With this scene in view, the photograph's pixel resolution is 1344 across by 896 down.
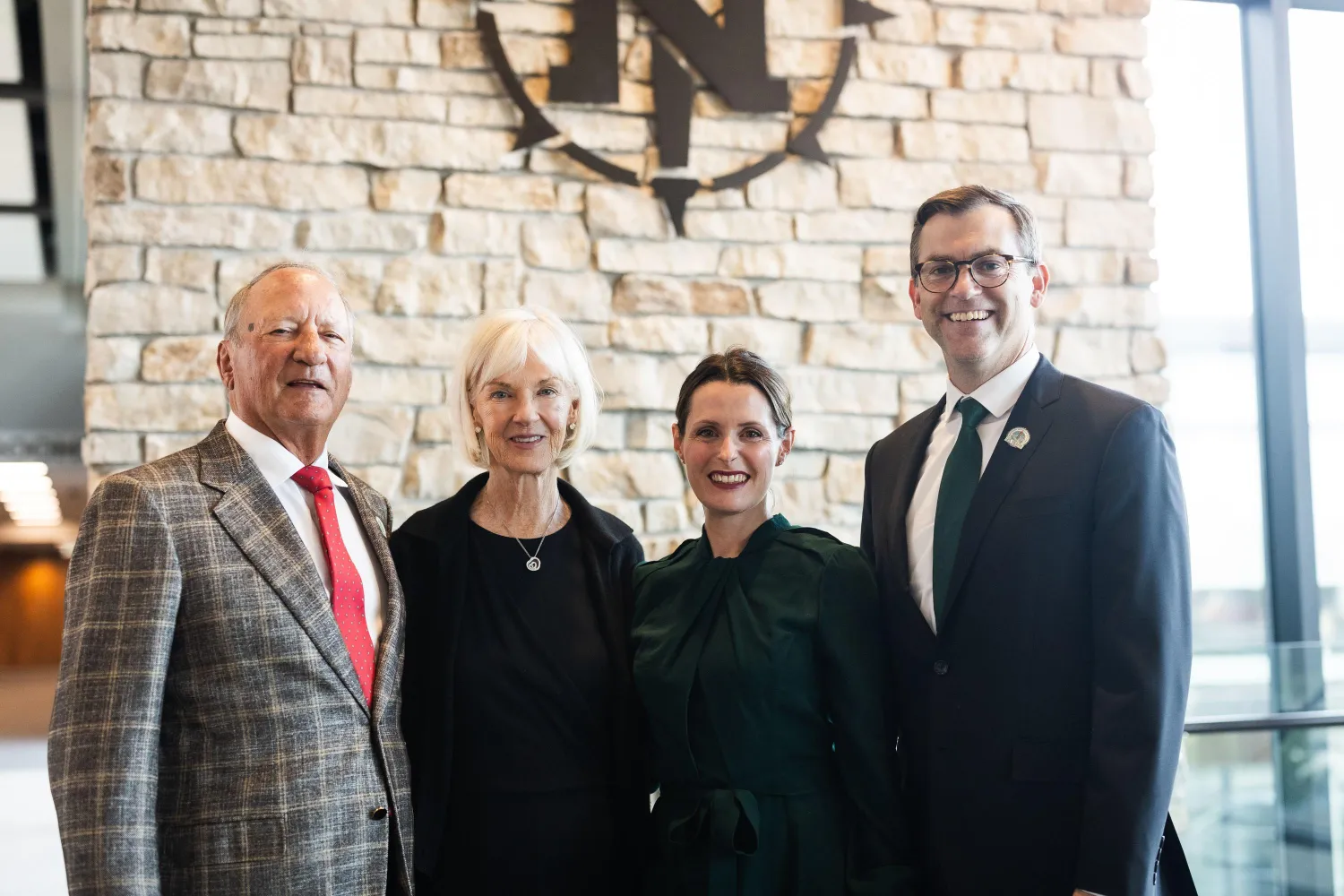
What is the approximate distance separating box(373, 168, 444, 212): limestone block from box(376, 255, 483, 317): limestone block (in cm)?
13

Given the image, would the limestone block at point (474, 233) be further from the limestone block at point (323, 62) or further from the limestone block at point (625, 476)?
the limestone block at point (625, 476)

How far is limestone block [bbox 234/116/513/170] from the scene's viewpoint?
278 cm

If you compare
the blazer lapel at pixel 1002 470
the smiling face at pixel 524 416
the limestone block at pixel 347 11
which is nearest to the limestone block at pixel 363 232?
the limestone block at pixel 347 11

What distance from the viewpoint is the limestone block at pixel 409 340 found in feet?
9.23

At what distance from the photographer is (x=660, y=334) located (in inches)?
116

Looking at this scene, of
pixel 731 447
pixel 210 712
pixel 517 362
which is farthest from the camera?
pixel 517 362

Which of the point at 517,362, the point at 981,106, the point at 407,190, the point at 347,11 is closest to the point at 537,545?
the point at 517,362

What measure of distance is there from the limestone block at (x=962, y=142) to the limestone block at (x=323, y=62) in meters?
1.47

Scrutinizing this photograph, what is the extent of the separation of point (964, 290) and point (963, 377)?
15 cm

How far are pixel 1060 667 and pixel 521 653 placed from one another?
835 mm

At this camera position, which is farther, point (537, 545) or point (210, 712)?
point (537, 545)

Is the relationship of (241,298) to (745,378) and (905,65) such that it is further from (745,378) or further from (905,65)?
(905,65)

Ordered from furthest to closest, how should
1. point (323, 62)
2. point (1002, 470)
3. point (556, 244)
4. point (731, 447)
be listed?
point (556, 244) → point (323, 62) → point (731, 447) → point (1002, 470)

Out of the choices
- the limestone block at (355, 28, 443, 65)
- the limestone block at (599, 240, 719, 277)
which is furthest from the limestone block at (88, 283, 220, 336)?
the limestone block at (599, 240, 719, 277)
